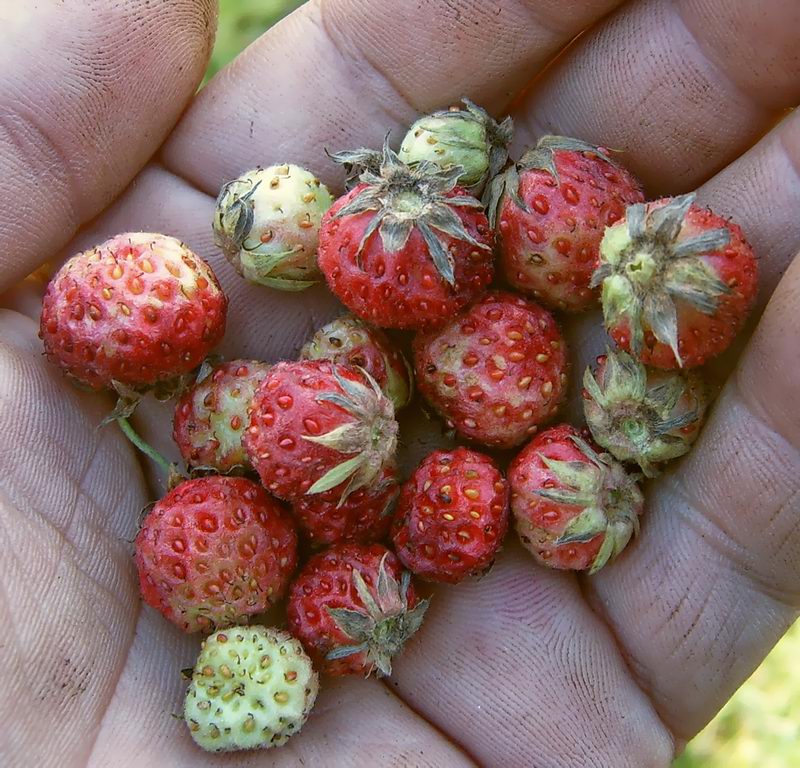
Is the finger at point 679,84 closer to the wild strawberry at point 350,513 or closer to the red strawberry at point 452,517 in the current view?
the red strawberry at point 452,517

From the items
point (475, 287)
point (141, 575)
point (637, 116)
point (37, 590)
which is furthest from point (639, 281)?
point (37, 590)

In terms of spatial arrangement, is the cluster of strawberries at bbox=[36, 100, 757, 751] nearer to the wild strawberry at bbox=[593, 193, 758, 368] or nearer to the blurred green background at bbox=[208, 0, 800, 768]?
the wild strawberry at bbox=[593, 193, 758, 368]

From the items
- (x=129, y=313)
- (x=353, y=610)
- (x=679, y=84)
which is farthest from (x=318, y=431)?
(x=679, y=84)

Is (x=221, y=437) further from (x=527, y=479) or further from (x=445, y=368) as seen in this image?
(x=527, y=479)

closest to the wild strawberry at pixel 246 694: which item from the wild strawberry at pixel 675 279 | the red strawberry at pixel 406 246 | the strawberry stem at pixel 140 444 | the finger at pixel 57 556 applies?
the finger at pixel 57 556

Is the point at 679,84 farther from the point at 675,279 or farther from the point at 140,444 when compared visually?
the point at 140,444

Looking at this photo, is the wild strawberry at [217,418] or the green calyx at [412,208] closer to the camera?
the green calyx at [412,208]
